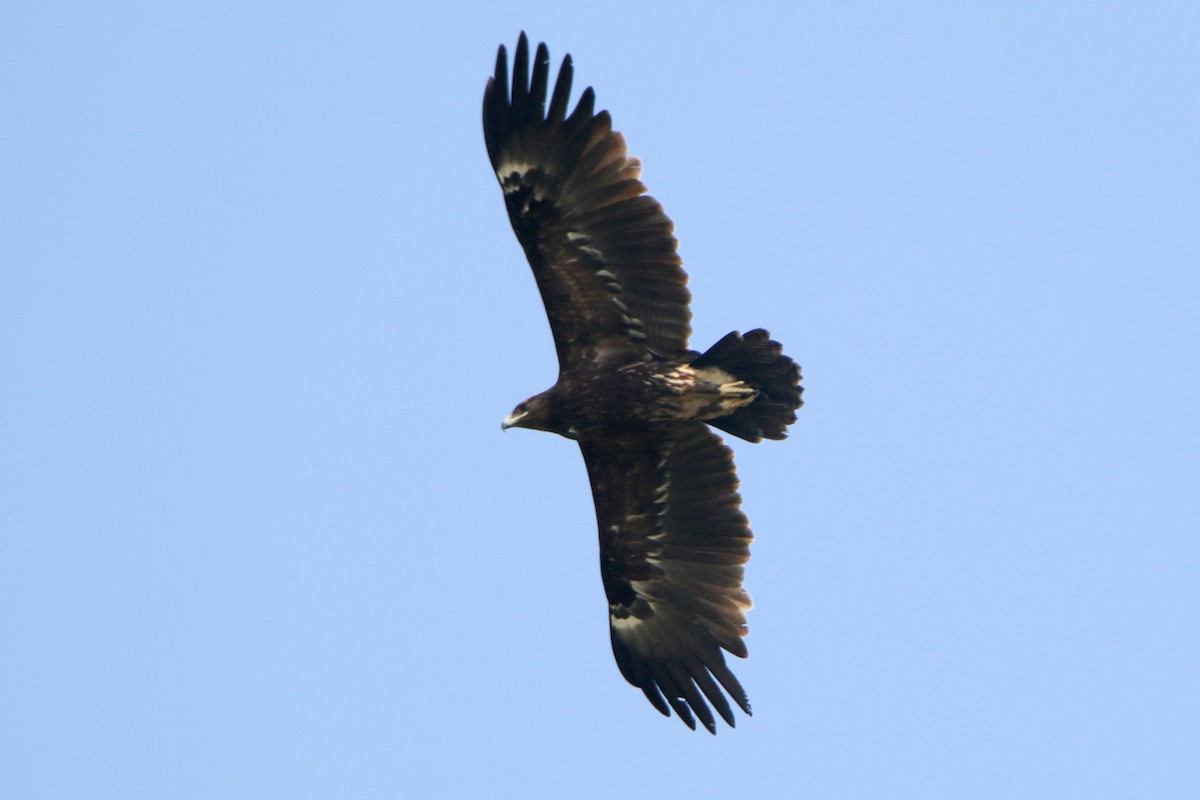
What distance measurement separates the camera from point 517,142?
39.8ft

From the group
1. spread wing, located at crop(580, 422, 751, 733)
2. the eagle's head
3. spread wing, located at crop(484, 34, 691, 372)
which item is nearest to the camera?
spread wing, located at crop(484, 34, 691, 372)

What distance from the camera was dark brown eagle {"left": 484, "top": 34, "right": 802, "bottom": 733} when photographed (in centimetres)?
1211

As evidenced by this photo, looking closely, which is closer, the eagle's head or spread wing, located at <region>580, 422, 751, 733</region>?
the eagle's head

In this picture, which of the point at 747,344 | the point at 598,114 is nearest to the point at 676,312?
the point at 747,344

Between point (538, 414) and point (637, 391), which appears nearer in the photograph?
point (637, 391)

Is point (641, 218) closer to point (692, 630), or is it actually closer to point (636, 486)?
point (636, 486)

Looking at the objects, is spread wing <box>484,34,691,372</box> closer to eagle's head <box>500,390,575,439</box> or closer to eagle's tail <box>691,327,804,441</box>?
eagle's tail <box>691,327,804,441</box>

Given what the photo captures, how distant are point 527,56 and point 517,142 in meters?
0.58

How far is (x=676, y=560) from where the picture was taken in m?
13.4

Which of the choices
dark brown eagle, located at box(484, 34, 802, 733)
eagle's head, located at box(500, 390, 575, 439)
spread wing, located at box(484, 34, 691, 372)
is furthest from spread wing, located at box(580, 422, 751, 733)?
spread wing, located at box(484, 34, 691, 372)

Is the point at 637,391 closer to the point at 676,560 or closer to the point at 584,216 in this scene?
the point at 584,216

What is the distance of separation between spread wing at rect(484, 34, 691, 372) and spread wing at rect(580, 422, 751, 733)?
98 centimetres

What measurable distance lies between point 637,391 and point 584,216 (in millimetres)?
1281

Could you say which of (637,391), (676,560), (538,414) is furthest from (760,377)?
(676,560)
